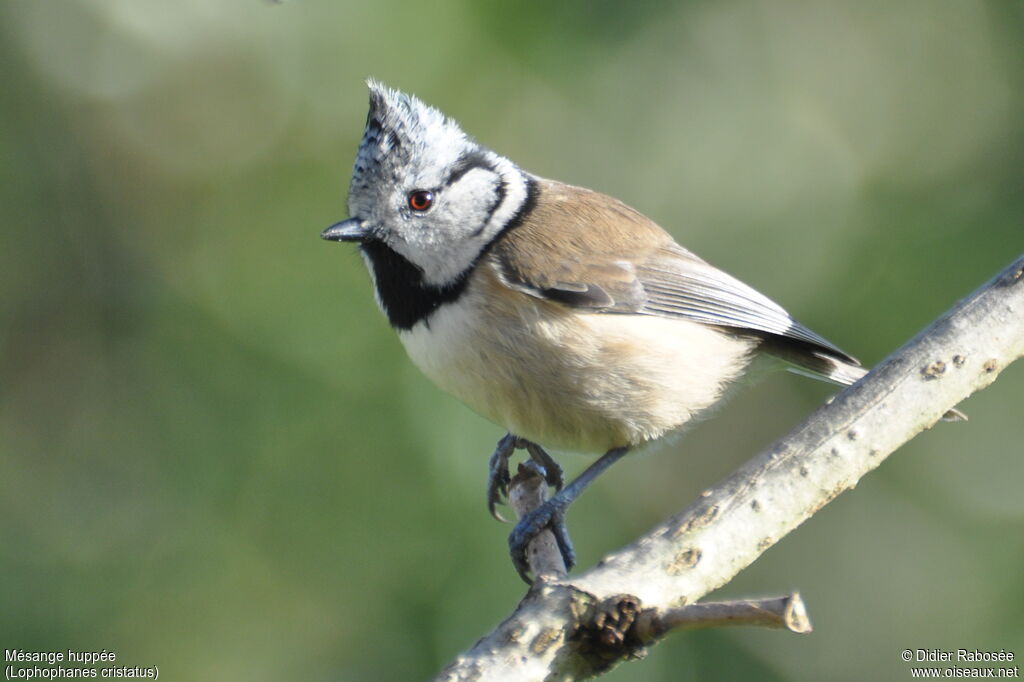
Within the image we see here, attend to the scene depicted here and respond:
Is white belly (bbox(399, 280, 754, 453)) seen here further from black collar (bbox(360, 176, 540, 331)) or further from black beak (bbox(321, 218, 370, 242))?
black beak (bbox(321, 218, 370, 242))

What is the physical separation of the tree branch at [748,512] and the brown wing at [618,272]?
2.82 feet

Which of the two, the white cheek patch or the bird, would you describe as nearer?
the bird

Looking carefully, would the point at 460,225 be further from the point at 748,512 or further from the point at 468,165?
the point at 748,512

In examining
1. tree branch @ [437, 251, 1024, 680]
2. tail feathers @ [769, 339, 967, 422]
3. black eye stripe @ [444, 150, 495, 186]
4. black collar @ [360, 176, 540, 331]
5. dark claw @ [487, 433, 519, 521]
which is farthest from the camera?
dark claw @ [487, 433, 519, 521]

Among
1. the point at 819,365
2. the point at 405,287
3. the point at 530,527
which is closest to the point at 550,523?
the point at 530,527

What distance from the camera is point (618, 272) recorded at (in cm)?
330

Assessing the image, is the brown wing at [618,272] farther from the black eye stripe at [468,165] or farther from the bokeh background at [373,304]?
the bokeh background at [373,304]

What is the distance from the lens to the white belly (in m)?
3.00

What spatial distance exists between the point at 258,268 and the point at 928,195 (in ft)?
9.00

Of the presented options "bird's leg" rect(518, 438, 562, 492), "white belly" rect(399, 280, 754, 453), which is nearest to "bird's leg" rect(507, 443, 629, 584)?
"white belly" rect(399, 280, 754, 453)

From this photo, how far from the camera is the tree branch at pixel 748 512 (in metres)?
1.96

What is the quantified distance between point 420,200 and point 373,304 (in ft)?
2.44

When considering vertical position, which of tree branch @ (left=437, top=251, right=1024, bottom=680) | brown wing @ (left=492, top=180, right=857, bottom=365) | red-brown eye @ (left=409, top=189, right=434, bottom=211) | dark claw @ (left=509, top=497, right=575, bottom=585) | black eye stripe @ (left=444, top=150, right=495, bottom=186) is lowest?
tree branch @ (left=437, top=251, right=1024, bottom=680)

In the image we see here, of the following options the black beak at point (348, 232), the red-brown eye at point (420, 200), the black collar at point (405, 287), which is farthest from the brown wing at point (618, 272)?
the black beak at point (348, 232)
